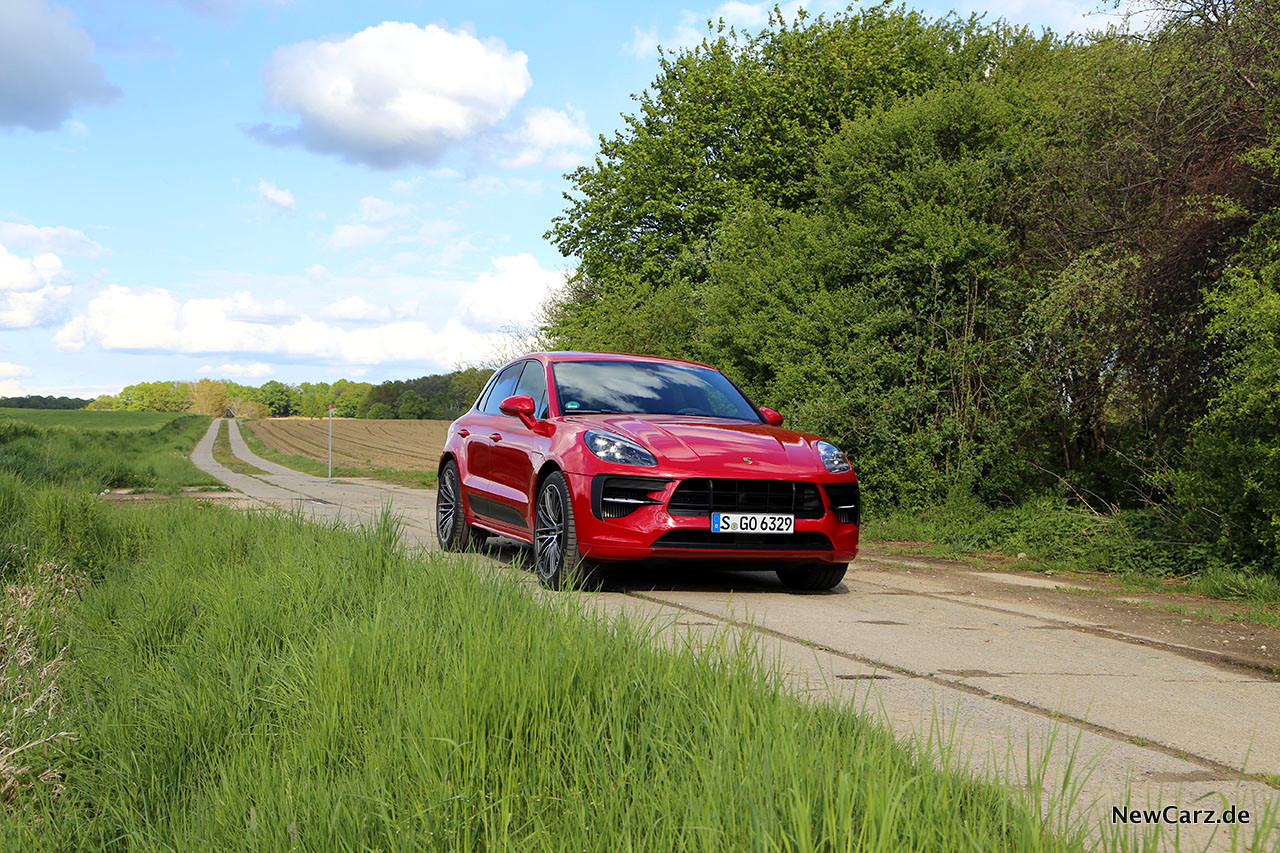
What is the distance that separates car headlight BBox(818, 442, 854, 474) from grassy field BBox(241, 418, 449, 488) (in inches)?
736

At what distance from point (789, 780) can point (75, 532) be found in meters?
8.14

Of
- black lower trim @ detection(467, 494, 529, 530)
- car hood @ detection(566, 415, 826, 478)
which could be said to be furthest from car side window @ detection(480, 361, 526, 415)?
car hood @ detection(566, 415, 826, 478)

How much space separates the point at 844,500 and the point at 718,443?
41.6 inches

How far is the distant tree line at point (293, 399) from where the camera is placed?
12838 centimetres

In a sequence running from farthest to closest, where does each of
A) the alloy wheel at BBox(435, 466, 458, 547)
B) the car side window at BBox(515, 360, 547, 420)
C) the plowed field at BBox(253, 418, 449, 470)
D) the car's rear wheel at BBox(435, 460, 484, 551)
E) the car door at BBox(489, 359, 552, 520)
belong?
the plowed field at BBox(253, 418, 449, 470)
the alloy wheel at BBox(435, 466, 458, 547)
the car's rear wheel at BBox(435, 460, 484, 551)
the car side window at BBox(515, 360, 547, 420)
the car door at BBox(489, 359, 552, 520)

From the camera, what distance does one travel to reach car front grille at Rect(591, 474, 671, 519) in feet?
22.5

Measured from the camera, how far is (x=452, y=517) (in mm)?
9938

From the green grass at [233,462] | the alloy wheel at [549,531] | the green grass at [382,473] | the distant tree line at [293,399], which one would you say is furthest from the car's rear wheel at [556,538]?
the distant tree line at [293,399]

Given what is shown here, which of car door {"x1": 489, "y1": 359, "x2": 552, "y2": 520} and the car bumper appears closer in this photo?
the car bumper

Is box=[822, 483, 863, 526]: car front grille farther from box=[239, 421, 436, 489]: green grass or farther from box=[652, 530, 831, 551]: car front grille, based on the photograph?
box=[239, 421, 436, 489]: green grass

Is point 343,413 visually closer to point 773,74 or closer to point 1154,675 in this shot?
point 773,74

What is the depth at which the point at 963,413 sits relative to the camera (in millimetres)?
13570

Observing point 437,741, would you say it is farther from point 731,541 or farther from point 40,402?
point 40,402

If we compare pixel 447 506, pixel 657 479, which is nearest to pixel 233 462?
pixel 447 506
